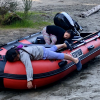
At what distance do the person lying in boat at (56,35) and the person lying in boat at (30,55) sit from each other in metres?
0.46

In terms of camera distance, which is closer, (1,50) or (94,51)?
(1,50)

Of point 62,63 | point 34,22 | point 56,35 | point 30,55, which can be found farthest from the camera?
point 34,22

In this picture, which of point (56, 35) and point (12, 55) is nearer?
point (12, 55)

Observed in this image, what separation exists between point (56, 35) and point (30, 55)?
3.99ft

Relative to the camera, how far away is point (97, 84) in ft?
14.2

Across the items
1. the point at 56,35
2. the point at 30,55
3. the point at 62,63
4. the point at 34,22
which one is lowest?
the point at 34,22

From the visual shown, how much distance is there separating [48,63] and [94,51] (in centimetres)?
156

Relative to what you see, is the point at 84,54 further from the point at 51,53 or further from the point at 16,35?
the point at 16,35

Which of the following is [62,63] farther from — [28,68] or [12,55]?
[12,55]

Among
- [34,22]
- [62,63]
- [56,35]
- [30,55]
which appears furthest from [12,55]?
[34,22]

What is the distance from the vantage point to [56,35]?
5035mm

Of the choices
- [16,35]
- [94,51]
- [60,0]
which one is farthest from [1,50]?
[60,0]

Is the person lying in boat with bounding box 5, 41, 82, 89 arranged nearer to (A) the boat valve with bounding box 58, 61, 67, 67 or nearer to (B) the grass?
(A) the boat valve with bounding box 58, 61, 67, 67

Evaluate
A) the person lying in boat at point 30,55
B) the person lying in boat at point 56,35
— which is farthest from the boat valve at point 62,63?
the person lying in boat at point 56,35
